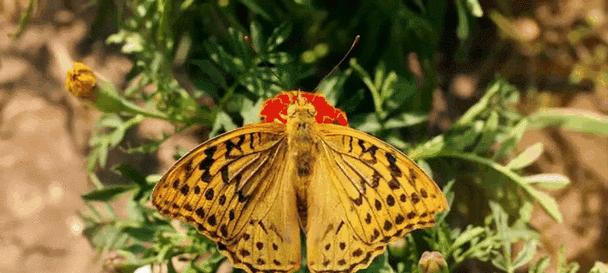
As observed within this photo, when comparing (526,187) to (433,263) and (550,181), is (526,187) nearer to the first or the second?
(550,181)

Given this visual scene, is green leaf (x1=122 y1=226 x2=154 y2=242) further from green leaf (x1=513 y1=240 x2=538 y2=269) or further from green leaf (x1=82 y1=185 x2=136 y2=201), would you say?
green leaf (x1=513 y1=240 x2=538 y2=269)

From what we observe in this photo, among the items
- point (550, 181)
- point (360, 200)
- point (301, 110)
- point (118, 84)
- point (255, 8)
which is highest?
point (118, 84)

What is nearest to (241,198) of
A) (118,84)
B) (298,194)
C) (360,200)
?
(298,194)

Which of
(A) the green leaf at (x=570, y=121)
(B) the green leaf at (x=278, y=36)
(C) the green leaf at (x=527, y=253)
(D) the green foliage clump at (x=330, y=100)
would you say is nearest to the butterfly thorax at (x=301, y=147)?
(D) the green foliage clump at (x=330, y=100)

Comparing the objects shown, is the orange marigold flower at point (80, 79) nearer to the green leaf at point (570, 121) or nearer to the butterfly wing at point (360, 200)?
the butterfly wing at point (360, 200)

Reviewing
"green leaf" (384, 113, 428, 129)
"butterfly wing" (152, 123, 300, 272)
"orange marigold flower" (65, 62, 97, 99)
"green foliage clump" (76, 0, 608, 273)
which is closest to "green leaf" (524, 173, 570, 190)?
"green foliage clump" (76, 0, 608, 273)
